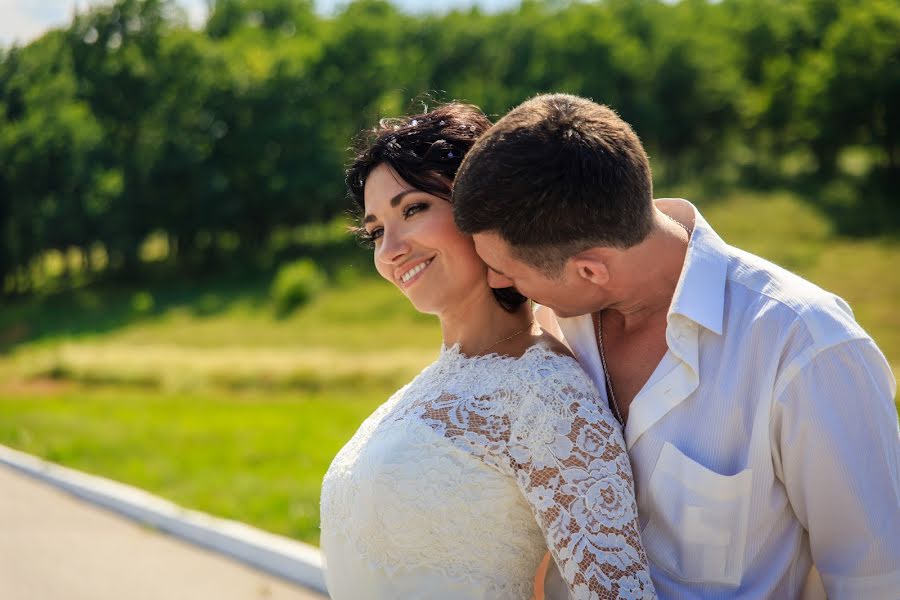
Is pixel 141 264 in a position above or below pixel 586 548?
below

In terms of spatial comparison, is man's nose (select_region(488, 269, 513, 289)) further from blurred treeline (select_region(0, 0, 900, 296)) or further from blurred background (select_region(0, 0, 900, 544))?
blurred treeline (select_region(0, 0, 900, 296))

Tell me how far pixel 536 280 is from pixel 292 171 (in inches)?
1894

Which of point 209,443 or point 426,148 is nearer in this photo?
point 426,148

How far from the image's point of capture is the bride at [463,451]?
225 cm

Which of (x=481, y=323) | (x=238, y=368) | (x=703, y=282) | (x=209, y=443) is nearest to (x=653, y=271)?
(x=703, y=282)

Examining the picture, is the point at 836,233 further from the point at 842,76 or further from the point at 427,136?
the point at 427,136

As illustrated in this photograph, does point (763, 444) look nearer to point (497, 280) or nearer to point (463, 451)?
point (463, 451)

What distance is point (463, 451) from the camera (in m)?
2.44

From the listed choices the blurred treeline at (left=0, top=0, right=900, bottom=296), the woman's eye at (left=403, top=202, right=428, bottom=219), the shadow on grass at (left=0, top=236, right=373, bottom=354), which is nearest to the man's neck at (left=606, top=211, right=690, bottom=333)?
the woman's eye at (left=403, top=202, right=428, bottom=219)

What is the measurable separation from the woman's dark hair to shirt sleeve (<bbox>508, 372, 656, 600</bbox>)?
638 millimetres

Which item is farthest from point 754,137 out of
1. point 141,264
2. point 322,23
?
point 141,264

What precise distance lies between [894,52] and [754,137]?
25.6 meters

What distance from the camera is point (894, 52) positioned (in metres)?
33.6

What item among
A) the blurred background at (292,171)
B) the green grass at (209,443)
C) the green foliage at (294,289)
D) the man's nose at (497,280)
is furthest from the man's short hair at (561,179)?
the green foliage at (294,289)
